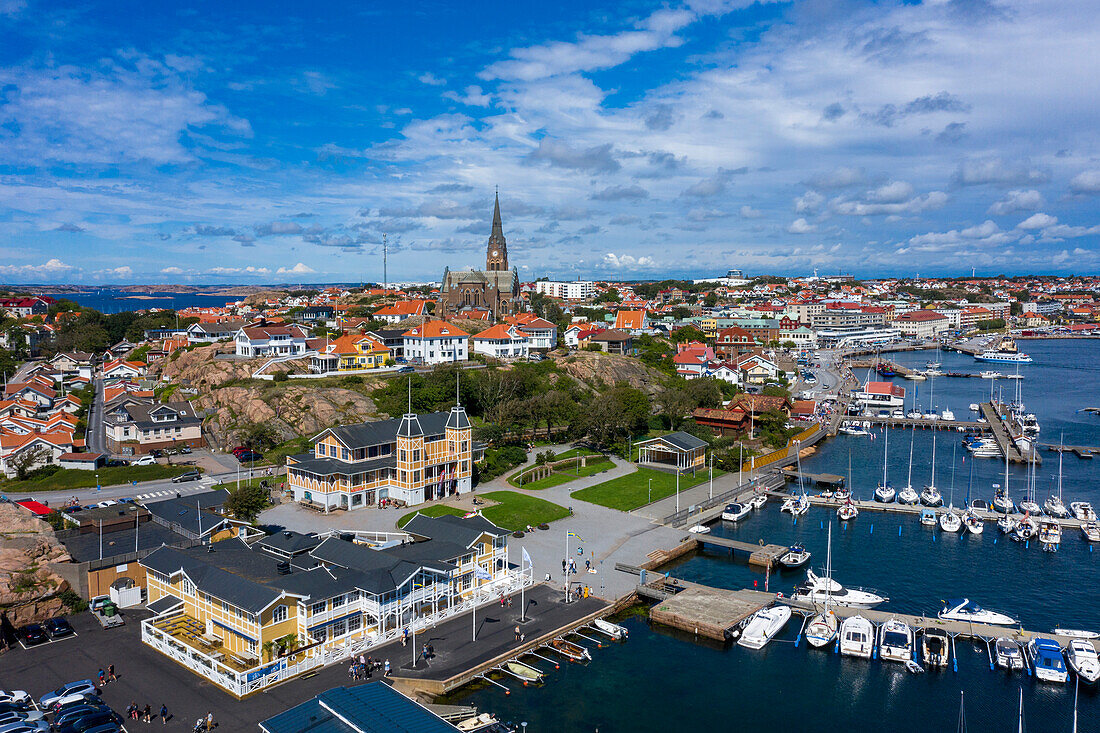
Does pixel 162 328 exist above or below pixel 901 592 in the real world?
above

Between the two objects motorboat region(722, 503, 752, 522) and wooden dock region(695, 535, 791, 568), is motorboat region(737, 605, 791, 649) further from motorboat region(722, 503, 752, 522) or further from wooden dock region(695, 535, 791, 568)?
motorboat region(722, 503, 752, 522)

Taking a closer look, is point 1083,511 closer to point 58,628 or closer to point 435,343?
point 58,628

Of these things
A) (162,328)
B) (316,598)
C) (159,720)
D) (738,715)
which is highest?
(162,328)

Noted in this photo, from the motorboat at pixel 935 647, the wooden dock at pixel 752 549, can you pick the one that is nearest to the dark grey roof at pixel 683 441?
the wooden dock at pixel 752 549

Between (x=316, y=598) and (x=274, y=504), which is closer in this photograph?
(x=316, y=598)

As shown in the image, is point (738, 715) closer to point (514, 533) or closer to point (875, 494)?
point (514, 533)

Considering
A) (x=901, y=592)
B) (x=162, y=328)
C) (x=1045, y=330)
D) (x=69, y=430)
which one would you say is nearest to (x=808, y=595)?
(x=901, y=592)

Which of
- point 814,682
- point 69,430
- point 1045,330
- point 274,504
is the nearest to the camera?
point 814,682
